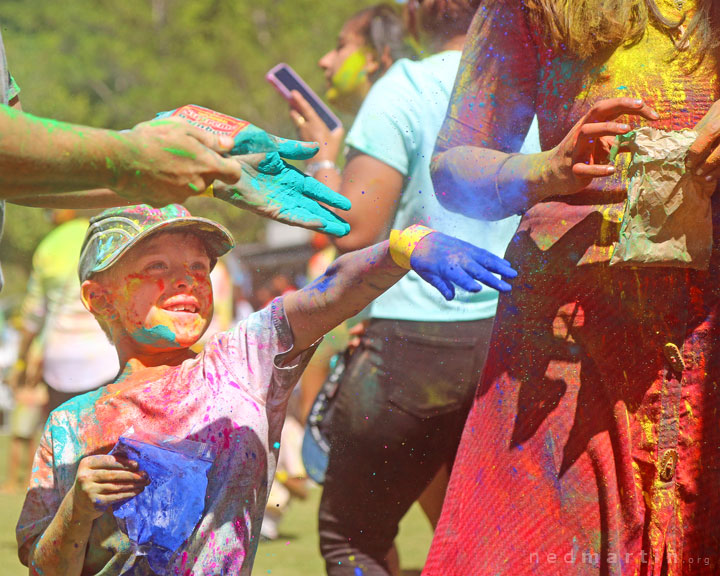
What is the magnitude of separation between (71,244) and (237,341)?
2771mm

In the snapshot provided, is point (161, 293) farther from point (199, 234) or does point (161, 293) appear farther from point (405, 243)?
point (405, 243)

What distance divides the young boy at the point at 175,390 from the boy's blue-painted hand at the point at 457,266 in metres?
0.08

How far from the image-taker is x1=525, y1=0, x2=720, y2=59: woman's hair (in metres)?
1.67

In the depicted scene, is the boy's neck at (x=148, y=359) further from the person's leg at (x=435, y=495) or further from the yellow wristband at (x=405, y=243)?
the person's leg at (x=435, y=495)

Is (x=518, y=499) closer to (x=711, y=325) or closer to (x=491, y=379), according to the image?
(x=491, y=379)

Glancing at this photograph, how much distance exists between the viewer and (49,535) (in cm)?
190

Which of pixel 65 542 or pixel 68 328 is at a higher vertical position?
pixel 68 328

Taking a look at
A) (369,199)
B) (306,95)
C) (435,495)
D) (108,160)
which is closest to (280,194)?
(108,160)

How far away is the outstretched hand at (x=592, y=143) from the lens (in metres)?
1.56

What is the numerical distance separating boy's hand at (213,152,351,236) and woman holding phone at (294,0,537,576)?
628 mm

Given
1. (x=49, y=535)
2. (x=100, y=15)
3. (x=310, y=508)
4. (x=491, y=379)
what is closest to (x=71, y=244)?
(x=310, y=508)

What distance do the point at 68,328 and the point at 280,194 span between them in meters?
2.94

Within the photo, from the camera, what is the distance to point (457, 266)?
1.59 m

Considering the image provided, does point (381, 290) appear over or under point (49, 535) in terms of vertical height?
over
